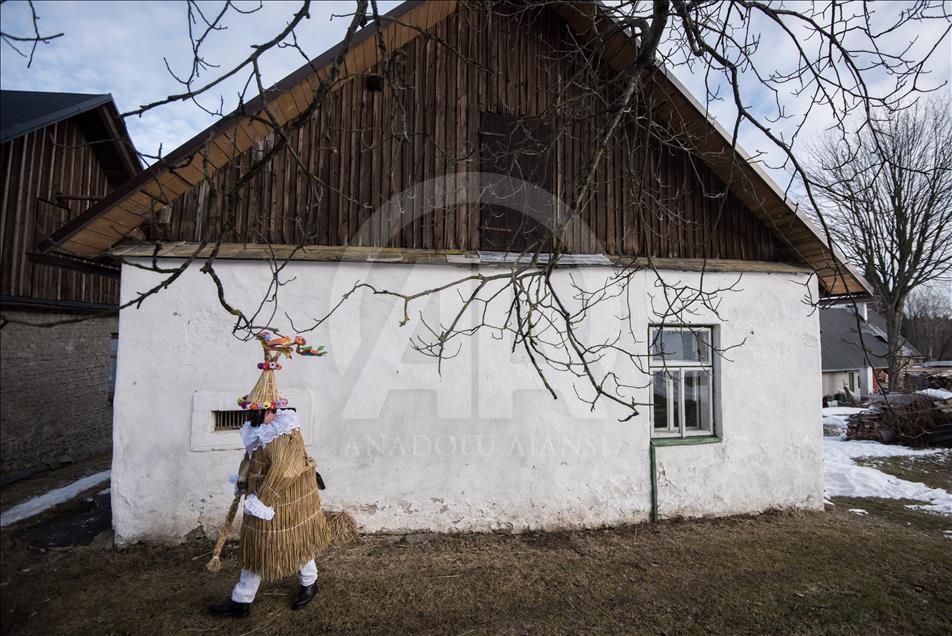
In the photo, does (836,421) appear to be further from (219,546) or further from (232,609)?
(219,546)

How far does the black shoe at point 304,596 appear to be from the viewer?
12.9 feet

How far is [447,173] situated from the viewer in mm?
5789

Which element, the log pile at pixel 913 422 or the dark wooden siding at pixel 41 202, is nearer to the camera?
the dark wooden siding at pixel 41 202

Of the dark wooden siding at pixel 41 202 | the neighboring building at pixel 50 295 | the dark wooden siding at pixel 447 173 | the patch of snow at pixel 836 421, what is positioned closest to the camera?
the dark wooden siding at pixel 447 173

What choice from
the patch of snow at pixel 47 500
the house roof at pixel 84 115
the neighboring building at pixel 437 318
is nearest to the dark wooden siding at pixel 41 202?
the house roof at pixel 84 115

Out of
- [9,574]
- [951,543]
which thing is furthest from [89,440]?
[951,543]

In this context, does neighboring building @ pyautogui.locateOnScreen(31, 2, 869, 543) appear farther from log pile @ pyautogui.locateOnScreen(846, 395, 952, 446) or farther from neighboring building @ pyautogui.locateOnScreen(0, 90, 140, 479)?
log pile @ pyautogui.locateOnScreen(846, 395, 952, 446)

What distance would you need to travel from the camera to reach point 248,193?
210 inches

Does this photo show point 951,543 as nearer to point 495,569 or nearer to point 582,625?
point 582,625

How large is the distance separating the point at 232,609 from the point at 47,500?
5027mm

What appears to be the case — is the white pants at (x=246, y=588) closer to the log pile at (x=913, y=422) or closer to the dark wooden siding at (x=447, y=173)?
the dark wooden siding at (x=447, y=173)

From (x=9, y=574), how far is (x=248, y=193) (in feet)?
14.5

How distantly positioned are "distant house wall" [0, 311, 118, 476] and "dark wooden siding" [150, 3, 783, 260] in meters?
5.96

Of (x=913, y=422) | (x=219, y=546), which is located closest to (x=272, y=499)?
(x=219, y=546)
